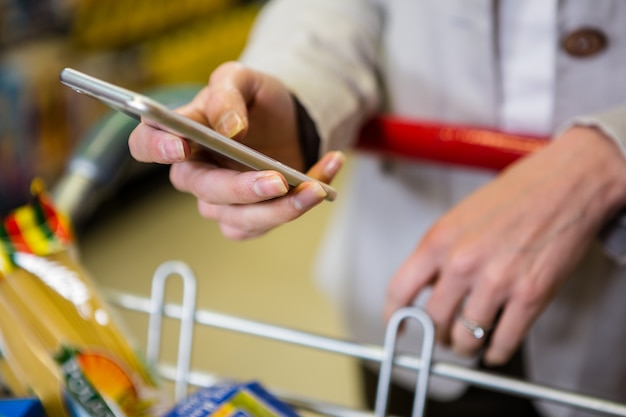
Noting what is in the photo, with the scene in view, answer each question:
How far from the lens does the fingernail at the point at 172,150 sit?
1.12 feet

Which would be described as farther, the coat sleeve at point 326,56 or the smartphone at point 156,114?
the coat sleeve at point 326,56

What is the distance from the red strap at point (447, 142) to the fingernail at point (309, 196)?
30 centimetres

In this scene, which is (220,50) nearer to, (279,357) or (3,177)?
(3,177)

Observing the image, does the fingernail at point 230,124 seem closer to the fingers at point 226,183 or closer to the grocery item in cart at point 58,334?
the fingers at point 226,183

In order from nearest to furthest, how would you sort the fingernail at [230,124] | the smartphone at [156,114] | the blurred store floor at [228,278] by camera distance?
1. the smartphone at [156,114]
2. the fingernail at [230,124]
3. the blurred store floor at [228,278]

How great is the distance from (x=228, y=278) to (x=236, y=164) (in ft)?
5.75

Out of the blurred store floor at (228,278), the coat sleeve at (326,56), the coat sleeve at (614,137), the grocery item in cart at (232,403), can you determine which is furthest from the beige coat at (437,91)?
the blurred store floor at (228,278)

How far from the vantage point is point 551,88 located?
2.27 ft

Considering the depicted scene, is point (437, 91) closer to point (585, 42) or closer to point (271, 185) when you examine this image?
point (585, 42)

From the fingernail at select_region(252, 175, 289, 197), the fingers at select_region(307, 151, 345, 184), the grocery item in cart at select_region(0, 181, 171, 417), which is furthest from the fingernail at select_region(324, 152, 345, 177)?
the grocery item in cart at select_region(0, 181, 171, 417)

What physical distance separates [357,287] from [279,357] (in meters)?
0.91

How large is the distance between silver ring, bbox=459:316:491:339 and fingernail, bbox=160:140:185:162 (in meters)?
0.30

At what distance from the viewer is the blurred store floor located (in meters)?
1.74

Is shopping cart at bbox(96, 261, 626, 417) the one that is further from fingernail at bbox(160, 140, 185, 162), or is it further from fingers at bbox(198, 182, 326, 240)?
fingernail at bbox(160, 140, 185, 162)
